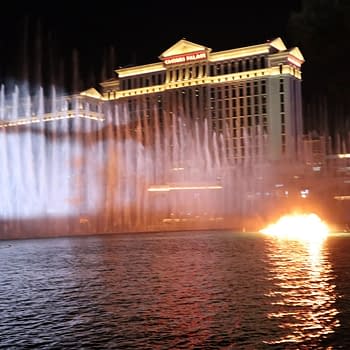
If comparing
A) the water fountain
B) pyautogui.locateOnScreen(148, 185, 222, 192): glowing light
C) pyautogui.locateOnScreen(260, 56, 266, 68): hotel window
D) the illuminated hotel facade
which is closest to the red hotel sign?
the illuminated hotel facade

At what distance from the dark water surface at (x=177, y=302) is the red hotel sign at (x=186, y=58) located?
244 ft

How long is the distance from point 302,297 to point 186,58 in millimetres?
84555

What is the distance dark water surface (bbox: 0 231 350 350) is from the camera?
8641mm

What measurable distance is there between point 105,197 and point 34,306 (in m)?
34.0

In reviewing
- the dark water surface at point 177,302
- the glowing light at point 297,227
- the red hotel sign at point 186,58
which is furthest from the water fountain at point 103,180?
the dark water surface at point 177,302

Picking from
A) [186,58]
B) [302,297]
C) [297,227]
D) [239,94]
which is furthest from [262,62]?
[302,297]

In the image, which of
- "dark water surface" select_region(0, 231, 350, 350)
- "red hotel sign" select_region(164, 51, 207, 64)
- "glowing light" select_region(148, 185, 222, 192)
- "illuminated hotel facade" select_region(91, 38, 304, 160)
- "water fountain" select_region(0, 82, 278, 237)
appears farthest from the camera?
"red hotel sign" select_region(164, 51, 207, 64)

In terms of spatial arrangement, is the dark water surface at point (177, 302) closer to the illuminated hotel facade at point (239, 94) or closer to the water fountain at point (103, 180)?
the water fountain at point (103, 180)

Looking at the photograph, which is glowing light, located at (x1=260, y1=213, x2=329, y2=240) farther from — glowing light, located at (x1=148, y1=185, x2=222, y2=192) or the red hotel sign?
the red hotel sign

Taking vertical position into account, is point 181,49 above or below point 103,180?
above

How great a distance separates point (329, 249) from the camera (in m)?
22.5

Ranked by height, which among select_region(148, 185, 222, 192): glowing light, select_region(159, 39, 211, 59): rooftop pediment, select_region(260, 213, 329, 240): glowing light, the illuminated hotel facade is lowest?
select_region(260, 213, 329, 240): glowing light

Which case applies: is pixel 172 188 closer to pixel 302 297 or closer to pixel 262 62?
pixel 262 62

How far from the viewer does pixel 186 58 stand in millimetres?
93625
